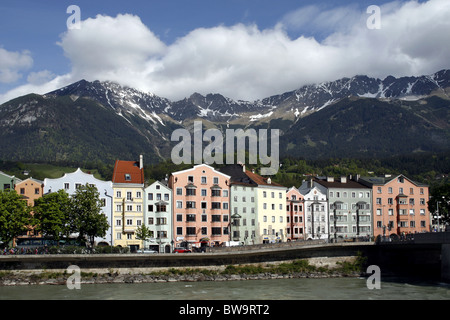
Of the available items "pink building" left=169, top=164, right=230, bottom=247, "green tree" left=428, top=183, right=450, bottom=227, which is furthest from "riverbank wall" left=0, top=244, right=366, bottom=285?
"green tree" left=428, top=183, right=450, bottom=227

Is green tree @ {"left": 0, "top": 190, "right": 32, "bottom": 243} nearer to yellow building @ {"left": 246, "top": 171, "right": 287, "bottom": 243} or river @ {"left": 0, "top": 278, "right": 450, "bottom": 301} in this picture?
river @ {"left": 0, "top": 278, "right": 450, "bottom": 301}

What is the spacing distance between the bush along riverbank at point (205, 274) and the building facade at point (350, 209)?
40943mm

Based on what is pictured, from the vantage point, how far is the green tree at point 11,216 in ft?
265

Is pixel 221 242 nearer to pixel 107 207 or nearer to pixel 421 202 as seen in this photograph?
pixel 107 207

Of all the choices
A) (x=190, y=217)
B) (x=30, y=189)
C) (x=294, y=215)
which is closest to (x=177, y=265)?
(x=190, y=217)

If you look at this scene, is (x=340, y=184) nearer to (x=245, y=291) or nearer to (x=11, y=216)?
(x=245, y=291)

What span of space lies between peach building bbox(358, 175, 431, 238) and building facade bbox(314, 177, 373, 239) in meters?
1.68

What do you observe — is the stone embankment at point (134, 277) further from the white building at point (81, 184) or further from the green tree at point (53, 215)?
the white building at point (81, 184)

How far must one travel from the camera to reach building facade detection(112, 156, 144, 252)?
99.4m

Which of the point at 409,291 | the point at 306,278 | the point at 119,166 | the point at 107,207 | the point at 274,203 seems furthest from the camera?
the point at 274,203

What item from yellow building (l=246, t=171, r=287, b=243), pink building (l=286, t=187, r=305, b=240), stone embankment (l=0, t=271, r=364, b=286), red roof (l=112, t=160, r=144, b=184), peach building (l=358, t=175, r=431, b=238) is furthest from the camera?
peach building (l=358, t=175, r=431, b=238)
